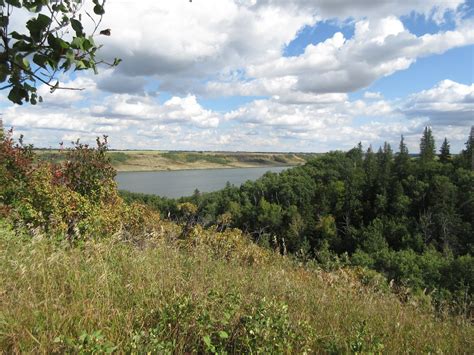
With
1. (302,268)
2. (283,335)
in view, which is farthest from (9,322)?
(302,268)

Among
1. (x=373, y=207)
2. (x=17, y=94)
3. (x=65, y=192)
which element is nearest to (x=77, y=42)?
(x=17, y=94)

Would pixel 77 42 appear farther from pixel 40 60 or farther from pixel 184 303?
pixel 184 303

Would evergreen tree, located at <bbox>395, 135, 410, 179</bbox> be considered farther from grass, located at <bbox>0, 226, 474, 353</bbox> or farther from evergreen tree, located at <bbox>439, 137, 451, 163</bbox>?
grass, located at <bbox>0, 226, 474, 353</bbox>

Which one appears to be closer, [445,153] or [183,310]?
[183,310]

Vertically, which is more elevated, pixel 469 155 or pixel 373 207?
pixel 469 155

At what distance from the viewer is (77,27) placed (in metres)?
1.56

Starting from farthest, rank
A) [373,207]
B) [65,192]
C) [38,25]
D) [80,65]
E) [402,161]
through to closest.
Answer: [402,161] → [373,207] → [65,192] → [80,65] → [38,25]

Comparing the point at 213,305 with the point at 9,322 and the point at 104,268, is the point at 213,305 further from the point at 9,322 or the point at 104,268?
the point at 9,322

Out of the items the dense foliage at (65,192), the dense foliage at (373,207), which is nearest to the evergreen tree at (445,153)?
the dense foliage at (373,207)

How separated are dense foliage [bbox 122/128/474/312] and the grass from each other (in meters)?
41.9

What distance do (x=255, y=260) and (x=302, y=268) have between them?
0.67 meters

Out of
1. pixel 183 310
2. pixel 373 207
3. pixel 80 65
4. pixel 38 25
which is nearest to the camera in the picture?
pixel 38 25

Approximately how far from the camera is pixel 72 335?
8.27ft

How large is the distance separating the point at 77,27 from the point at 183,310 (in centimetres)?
194
